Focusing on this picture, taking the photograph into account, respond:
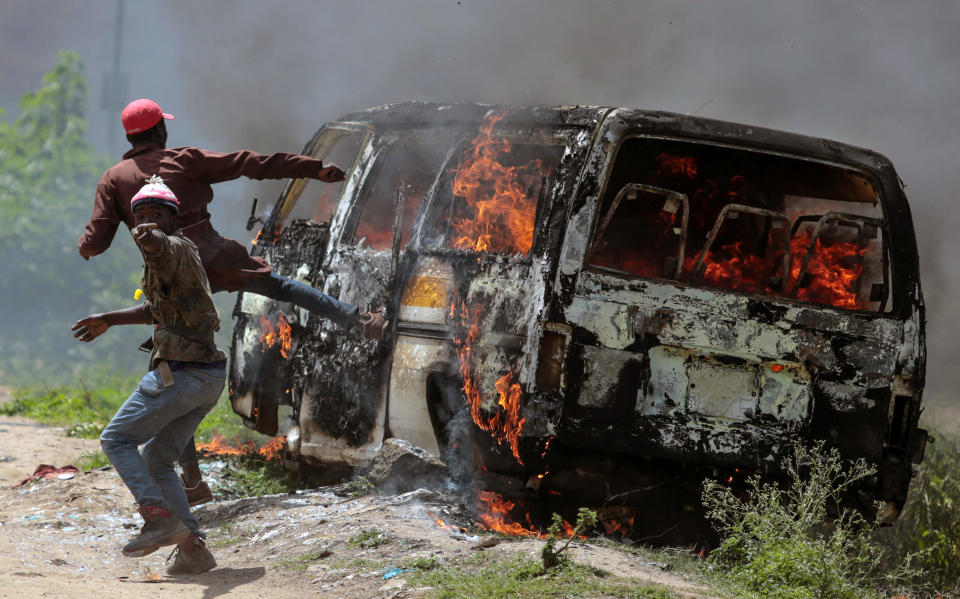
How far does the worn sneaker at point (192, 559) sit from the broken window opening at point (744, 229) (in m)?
2.43

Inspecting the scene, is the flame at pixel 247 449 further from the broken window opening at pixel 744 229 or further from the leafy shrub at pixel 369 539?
the broken window opening at pixel 744 229

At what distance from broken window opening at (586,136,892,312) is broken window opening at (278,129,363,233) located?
5.30 feet

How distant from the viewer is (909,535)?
238 inches

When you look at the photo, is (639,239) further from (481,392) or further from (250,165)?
(250,165)

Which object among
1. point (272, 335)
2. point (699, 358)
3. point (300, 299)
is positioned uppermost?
point (300, 299)

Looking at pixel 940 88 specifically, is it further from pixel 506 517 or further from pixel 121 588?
pixel 121 588

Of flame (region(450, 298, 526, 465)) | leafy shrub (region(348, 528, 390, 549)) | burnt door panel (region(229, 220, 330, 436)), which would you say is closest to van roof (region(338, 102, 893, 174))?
flame (region(450, 298, 526, 465))

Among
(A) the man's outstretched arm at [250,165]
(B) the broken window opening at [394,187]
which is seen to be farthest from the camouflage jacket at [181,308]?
(B) the broken window opening at [394,187]

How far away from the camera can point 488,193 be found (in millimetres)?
4836

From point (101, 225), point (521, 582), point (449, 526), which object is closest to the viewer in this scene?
point (521, 582)

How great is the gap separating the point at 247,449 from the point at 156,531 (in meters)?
2.57

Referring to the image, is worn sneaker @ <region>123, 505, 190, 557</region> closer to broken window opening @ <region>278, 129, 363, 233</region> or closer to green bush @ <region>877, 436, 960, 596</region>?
broken window opening @ <region>278, 129, 363, 233</region>

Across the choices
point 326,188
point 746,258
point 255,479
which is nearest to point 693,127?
point 746,258

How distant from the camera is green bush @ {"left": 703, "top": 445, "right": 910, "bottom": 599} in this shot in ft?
12.0
